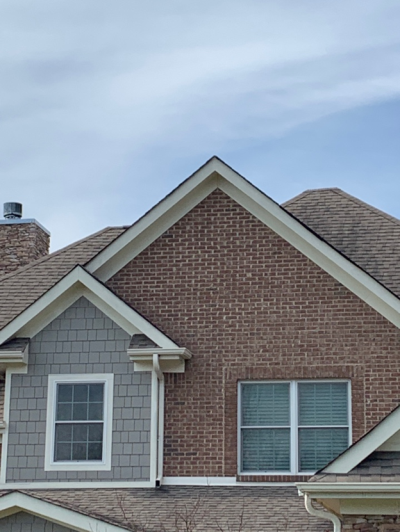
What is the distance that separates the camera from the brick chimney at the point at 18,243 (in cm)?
2231

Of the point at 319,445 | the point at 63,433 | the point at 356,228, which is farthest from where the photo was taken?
the point at 356,228

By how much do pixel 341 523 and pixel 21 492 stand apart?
4734mm

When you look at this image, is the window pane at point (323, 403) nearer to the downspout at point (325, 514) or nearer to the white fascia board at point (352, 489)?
the downspout at point (325, 514)

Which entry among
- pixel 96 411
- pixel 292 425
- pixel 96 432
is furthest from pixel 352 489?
pixel 96 411

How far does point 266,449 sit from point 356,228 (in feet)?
16.2

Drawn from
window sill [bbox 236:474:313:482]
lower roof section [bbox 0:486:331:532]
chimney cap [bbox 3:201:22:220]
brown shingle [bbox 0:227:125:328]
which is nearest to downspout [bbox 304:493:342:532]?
lower roof section [bbox 0:486:331:532]

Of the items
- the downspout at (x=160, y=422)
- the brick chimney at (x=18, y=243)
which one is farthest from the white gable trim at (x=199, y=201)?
the brick chimney at (x=18, y=243)

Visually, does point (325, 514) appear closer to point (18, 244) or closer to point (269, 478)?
point (269, 478)

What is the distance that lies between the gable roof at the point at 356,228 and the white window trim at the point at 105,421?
498cm

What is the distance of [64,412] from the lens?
1756cm

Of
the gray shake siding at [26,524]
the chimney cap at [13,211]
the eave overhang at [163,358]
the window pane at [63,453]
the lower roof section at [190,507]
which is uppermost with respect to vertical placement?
the chimney cap at [13,211]

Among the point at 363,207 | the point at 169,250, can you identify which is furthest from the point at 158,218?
the point at 363,207

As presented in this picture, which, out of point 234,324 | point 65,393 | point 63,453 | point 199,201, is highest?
point 199,201

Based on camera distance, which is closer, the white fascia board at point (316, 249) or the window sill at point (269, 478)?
the window sill at point (269, 478)
